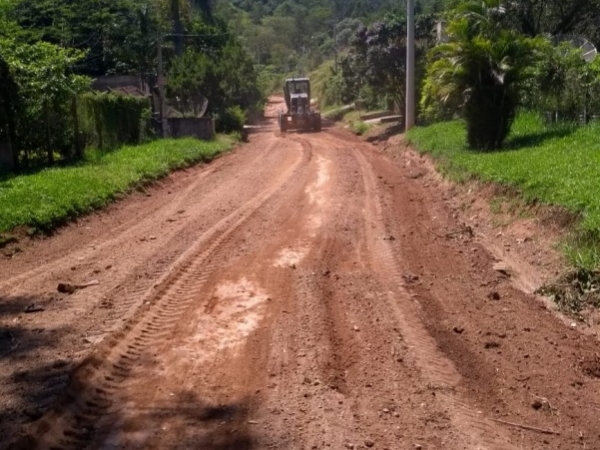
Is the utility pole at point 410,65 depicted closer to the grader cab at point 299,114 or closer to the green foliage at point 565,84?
the green foliage at point 565,84

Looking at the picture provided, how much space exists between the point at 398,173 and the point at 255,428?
16.5 metres

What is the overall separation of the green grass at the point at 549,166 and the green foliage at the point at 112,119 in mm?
9608

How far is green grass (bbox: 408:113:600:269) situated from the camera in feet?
32.7

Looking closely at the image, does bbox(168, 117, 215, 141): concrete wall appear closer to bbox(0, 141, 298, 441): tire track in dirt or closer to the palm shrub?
the palm shrub

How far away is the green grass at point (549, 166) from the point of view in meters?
9.97

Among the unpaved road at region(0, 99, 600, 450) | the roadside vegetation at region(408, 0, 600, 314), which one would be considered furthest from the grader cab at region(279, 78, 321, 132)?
the unpaved road at region(0, 99, 600, 450)

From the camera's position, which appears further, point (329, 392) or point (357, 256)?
point (357, 256)

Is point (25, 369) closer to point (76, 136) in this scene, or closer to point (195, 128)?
point (76, 136)

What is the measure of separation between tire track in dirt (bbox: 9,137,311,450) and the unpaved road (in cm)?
2

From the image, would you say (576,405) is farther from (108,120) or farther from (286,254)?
(108,120)

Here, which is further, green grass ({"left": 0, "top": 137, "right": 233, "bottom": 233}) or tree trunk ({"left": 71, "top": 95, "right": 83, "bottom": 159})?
tree trunk ({"left": 71, "top": 95, "right": 83, "bottom": 159})

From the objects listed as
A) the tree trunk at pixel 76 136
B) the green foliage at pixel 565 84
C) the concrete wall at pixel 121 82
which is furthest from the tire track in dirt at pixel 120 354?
the concrete wall at pixel 121 82

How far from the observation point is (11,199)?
14.3 metres

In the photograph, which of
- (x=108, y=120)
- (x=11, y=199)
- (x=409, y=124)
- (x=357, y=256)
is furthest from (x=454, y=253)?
(x=409, y=124)
